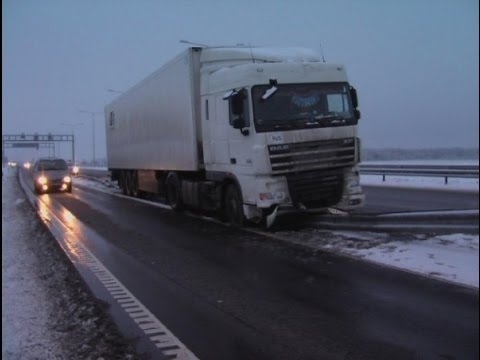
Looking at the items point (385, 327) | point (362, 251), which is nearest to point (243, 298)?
point (385, 327)

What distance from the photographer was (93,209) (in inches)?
712

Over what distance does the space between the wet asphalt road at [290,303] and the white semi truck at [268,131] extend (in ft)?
4.87

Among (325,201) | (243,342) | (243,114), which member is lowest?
(243,342)

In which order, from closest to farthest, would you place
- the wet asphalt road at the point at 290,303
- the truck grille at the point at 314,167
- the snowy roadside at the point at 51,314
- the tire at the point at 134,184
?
1. the wet asphalt road at the point at 290,303
2. the snowy roadside at the point at 51,314
3. the truck grille at the point at 314,167
4. the tire at the point at 134,184

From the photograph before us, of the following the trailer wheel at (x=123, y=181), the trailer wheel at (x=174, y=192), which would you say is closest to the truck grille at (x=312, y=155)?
the trailer wheel at (x=174, y=192)

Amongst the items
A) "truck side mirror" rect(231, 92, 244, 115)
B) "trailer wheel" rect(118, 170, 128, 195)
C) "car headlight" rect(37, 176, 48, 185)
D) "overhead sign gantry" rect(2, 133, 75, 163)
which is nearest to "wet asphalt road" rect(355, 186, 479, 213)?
"truck side mirror" rect(231, 92, 244, 115)

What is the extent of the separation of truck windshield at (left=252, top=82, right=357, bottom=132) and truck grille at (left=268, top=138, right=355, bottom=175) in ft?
1.23

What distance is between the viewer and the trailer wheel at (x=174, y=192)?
16.1 meters

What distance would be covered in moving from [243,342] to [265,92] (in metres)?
6.77

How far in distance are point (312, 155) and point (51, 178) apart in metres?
19.3

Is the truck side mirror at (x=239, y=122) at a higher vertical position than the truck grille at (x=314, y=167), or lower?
higher

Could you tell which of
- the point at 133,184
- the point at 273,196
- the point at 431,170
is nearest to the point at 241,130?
the point at 273,196

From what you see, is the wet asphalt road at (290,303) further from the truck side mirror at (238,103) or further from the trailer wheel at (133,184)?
the trailer wheel at (133,184)

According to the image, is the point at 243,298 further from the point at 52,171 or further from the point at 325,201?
the point at 52,171
